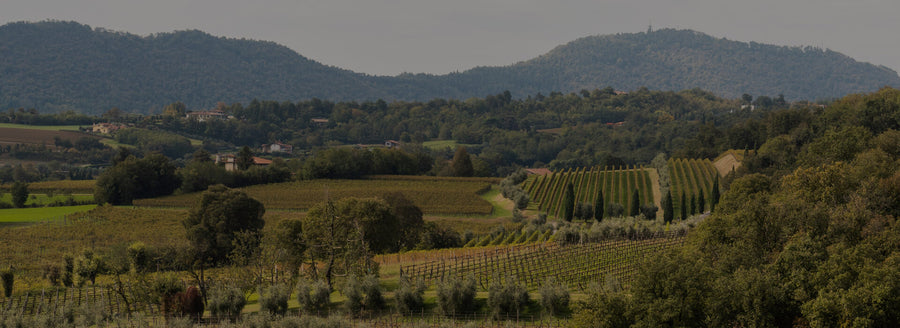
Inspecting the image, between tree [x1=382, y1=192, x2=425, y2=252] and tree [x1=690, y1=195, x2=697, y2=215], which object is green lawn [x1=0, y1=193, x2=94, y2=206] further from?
tree [x1=690, y1=195, x2=697, y2=215]

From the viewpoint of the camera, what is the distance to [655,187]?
95.6m

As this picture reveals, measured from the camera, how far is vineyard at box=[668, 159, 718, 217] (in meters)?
86.2

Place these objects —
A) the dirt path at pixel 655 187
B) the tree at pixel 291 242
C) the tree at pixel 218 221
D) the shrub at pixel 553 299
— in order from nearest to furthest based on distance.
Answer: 1. the shrub at pixel 553 299
2. the tree at pixel 291 242
3. the tree at pixel 218 221
4. the dirt path at pixel 655 187

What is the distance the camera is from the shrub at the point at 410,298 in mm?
34562

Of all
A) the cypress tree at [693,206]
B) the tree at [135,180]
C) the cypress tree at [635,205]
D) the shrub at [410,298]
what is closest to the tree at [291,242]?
the shrub at [410,298]

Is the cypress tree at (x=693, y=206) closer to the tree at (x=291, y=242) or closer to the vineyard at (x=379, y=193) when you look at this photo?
the vineyard at (x=379, y=193)

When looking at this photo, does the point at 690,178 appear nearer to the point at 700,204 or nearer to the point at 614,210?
the point at 700,204

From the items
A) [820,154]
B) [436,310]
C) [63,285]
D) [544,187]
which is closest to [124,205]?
[63,285]

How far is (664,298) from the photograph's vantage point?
28.2 metres

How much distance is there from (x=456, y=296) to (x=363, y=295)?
472 centimetres

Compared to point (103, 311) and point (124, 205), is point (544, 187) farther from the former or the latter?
point (103, 311)

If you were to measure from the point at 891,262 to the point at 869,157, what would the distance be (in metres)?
19.6

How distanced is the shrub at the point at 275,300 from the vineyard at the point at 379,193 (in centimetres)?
4503

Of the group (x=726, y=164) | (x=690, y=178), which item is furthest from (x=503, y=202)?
(x=726, y=164)
